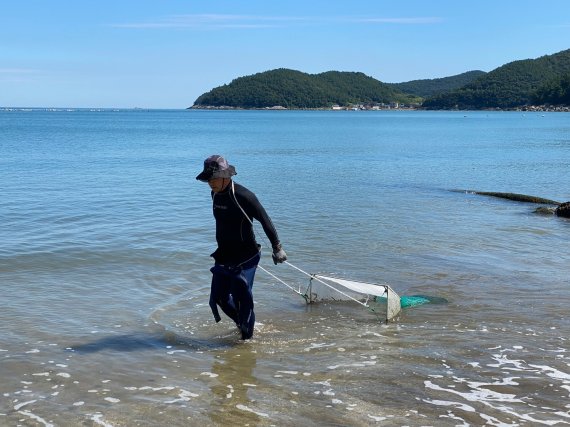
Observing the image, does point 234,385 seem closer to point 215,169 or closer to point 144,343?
point 144,343

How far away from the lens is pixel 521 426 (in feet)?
18.4

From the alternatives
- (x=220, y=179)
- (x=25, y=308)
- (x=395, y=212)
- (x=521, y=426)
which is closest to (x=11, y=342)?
(x=25, y=308)

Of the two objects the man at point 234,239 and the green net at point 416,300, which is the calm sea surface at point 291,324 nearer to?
the green net at point 416,300

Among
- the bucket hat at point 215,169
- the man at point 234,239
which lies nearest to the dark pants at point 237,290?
the man at point 234,239

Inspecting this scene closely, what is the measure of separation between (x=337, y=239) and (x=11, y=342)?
27.8ft

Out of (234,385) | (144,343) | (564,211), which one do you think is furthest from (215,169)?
(564,211)

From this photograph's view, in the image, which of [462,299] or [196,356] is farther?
[462,299]

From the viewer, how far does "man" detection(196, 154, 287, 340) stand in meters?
7.15

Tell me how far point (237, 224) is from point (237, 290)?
30.7 inches

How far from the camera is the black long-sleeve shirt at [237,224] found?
23.7 ft

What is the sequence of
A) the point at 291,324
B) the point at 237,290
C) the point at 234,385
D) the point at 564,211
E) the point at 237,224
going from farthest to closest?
the point at 564,211, the point at 291,324, the point at 237,290, the point at 237,224, the point at 234,385

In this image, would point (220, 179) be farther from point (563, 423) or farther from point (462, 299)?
point (462, 299)

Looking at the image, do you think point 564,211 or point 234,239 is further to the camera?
point 564,211

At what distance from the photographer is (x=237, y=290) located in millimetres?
7535
